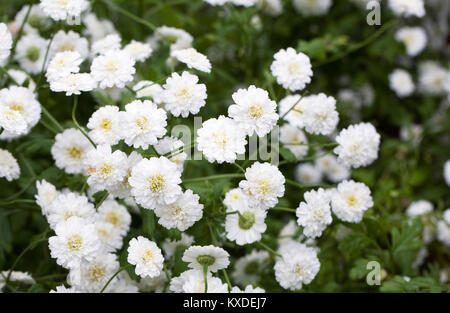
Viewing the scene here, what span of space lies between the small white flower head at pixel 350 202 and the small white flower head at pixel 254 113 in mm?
335

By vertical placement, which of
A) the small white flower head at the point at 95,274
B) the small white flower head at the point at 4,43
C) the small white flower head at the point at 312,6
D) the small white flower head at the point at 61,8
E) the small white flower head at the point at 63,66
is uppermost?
the small white flower head at the point at 312,6

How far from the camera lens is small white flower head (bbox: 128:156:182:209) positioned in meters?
1.45

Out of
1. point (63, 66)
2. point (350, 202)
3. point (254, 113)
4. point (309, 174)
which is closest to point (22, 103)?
point (63, 66)

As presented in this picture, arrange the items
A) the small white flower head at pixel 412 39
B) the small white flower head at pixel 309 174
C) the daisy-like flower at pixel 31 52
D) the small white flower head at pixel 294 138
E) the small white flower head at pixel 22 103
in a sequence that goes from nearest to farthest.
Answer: the small white flower head at pixel 22 103
the small white flower head at pixel 294 138
the daisy-like flower at pixel 31 52
the small white flower head at pixel 309 174
the small white flower head at pixel 412 39

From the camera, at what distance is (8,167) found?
1722mm

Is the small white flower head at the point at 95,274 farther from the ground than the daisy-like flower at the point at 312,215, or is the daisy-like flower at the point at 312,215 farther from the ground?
the daisy-like flower at the point at 312,215

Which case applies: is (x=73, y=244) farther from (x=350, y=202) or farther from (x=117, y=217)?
(x=350, y=202)

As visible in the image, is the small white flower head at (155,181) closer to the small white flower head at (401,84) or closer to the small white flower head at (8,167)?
the small white flower head at (8,167)

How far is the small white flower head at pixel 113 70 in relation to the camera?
1.60 meters

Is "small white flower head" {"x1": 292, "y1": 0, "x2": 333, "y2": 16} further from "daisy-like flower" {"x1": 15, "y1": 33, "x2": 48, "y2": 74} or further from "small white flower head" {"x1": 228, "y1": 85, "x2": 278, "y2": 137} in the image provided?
"small white flower head" {"x1": 228, "y1": 85, "x2": 278, "y2": 137}

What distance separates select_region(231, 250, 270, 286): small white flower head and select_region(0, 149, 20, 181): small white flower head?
0.73m

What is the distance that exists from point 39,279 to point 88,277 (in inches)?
9.7

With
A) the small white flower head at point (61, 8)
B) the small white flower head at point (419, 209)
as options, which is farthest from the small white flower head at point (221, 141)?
the small white flower head at point (419, 209)

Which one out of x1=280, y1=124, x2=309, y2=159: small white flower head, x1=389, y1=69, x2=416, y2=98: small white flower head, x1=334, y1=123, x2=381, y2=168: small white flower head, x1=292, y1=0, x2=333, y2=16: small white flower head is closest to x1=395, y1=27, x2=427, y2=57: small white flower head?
x1=389, y1=69, x2=416, y2=98: small white flower head
